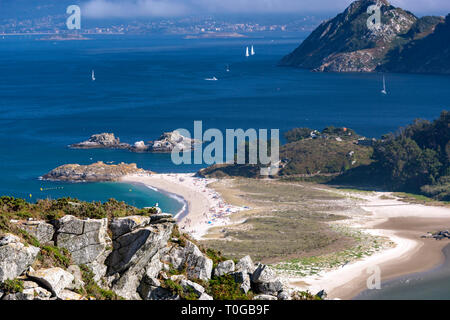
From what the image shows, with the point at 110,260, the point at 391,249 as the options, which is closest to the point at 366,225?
the point at 391,249

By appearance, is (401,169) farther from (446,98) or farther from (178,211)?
(446,98)

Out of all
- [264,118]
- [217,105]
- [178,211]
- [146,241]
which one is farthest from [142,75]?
[146,241]

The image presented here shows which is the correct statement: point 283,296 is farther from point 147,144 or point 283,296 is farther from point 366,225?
point 147,144

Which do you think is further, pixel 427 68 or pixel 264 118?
pixel 427 68

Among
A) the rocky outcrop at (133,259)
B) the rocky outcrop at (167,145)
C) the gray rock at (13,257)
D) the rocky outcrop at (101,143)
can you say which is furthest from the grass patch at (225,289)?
the rocky outcrop at (101,143)

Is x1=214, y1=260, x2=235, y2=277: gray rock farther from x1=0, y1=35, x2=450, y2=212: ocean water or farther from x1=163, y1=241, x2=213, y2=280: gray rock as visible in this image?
x1=0, y1=35, x2=450, y2=212: ocean water

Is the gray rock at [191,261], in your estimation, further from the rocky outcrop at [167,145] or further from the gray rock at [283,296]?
the rocky outcrop at [167,145]

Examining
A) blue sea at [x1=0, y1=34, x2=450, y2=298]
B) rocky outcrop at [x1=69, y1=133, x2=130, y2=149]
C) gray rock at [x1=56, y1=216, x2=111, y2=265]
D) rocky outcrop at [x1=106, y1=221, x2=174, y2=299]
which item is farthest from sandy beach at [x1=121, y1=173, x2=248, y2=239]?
gray rock at [x1=56, y1=216, x2=111, y2=265]
